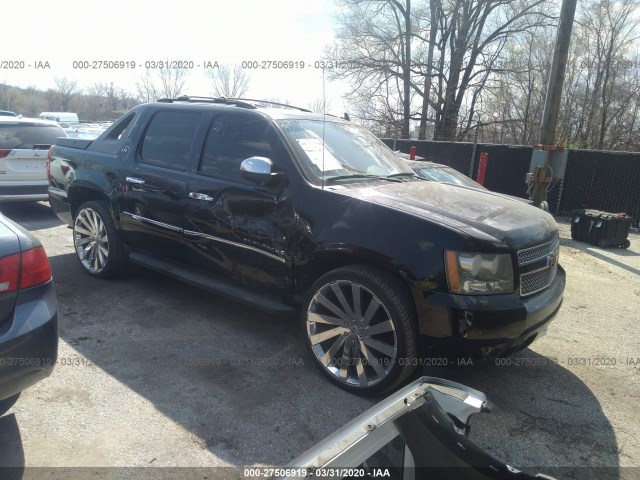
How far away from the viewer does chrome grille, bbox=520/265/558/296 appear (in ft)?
10.7

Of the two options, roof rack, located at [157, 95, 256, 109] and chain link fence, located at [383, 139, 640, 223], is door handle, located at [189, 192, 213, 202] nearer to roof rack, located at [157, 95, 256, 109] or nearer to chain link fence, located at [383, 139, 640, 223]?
roof rack, located at [157, 95, 256, 109]

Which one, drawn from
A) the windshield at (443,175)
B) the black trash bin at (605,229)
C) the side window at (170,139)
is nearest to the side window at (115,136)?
the side window at (170,139)

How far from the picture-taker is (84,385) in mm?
3375

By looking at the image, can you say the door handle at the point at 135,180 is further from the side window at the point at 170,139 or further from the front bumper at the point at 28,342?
the front bumper at the point at 28,342

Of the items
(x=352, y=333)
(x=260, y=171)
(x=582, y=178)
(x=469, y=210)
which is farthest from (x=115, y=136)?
(x=582, y=178)

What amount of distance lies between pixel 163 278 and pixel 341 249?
294 cm

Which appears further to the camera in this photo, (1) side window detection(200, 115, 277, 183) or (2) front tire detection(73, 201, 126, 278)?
(2) front tire detection(73, 201, 126, 278)

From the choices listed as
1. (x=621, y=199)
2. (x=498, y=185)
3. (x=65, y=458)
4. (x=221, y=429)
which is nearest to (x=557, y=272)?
(x=221, y=429)

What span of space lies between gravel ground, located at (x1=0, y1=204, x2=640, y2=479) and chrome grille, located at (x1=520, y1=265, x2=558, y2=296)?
758 mm

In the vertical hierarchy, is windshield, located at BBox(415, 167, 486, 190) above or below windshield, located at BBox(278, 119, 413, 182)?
below

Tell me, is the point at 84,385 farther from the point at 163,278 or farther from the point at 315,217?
the point at 163,278

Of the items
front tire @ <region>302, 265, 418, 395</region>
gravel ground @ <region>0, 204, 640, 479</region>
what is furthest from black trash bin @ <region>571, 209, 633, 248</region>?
front tire @ <region>302, 265, 418, 395</region>

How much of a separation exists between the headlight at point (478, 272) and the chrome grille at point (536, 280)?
7.2 inches

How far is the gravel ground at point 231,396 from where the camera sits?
278 cm
